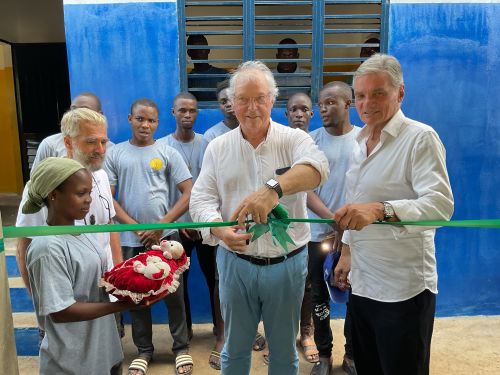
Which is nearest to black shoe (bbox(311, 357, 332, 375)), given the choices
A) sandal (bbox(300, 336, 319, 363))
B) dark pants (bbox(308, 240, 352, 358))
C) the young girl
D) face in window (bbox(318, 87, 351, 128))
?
dark pants (bbox(308, 240, 352, 358))

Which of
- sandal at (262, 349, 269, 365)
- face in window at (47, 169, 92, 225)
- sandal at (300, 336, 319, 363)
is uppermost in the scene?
face in window at (47, 169, 92, 225)

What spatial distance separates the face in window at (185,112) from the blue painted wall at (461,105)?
5.72 feet

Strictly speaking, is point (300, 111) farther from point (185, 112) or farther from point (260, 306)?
point (260, 306)

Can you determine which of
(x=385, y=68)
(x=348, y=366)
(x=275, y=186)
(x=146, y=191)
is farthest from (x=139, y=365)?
(x=385, y=68)

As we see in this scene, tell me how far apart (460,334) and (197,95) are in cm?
304

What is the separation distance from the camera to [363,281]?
216 cm

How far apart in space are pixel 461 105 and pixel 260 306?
2714mm

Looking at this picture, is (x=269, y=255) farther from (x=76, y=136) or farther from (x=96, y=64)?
(x=96, y=64)

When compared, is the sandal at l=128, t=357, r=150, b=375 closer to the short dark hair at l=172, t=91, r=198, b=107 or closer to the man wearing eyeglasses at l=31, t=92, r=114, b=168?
the man wearing eyeglasses at l=31, t=92, r=114, b=168

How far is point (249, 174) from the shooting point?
2.29m

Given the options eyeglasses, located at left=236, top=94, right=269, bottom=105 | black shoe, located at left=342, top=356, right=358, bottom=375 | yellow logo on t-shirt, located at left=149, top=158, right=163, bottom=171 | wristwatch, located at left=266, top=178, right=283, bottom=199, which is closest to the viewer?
wristwatch, located at left=266, top=178, right=283, bottom=199

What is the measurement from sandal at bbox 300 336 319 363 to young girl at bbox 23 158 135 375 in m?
1.91

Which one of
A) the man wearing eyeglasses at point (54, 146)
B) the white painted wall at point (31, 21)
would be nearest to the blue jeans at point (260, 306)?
the man wearing eyeglasses at point (54, 146)

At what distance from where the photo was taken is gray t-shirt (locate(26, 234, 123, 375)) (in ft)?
5.51
